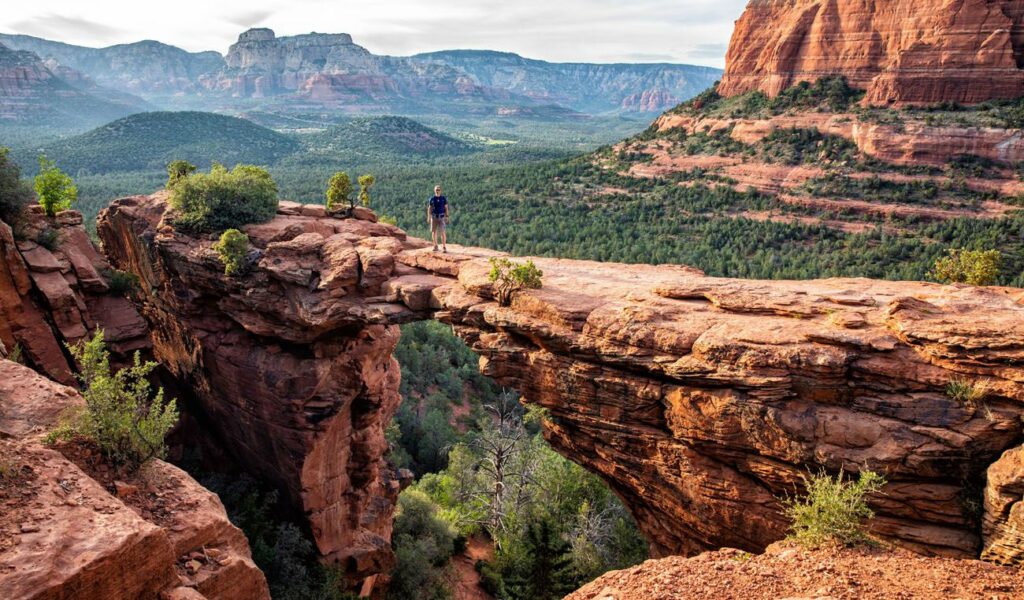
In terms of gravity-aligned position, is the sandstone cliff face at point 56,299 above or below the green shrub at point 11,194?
below

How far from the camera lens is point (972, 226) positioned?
49344 millimetres

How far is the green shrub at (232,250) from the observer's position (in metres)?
17.7

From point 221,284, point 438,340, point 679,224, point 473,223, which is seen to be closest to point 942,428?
point 221,284

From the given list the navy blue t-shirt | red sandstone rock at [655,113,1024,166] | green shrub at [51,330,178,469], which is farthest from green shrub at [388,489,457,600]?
red sandstone rock at [655,113,1024,166]

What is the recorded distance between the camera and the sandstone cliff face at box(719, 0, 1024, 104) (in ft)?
205

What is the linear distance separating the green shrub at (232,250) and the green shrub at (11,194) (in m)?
5.57

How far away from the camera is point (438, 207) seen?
18.8 m

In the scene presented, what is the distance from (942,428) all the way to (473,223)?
59.2 meters

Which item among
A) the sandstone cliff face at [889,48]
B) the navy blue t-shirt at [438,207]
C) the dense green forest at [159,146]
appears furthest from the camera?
the dense green forest at [159,146]

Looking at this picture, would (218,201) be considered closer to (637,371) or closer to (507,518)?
(637,371)

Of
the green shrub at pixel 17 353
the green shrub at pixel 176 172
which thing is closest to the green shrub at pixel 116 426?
the green shrub at pixel 17 353

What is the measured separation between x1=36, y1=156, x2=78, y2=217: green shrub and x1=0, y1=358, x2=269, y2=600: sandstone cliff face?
9.57 metres

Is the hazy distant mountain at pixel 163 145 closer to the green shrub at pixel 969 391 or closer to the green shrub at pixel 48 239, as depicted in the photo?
the green shrub at pixel 48 239

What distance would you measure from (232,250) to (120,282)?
5298mm
